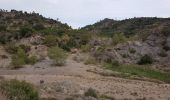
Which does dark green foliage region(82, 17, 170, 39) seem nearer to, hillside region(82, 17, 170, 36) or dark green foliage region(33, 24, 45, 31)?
hillside region(82, 17, 170, 36)

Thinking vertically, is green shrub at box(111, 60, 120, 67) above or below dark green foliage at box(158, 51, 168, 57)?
below

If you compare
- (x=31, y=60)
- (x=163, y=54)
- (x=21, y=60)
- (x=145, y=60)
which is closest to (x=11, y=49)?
(x=31, y=60)

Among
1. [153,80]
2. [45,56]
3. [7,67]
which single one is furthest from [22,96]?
[45,56]

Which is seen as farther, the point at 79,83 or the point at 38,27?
the point at 38,27

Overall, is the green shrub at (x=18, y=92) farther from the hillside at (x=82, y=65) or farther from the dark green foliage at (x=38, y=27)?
the dark green foliage at (x=38, y=27)

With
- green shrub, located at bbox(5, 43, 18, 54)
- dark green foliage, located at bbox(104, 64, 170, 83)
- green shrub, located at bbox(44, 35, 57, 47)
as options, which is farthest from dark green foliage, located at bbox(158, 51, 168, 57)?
green shrub, located at bbox(5, 43, 18, 54)

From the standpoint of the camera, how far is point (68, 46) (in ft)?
200

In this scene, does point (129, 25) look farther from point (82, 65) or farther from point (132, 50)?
point (82, 65)

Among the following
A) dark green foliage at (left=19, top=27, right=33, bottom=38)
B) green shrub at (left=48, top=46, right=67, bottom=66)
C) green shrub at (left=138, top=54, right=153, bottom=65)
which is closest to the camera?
green shrub at (left=48, top=46, right=67, bottom=66)

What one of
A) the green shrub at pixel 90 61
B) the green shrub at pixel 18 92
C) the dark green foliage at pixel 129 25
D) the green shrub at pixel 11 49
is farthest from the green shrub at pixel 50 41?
the green shrub at pixel 18 92

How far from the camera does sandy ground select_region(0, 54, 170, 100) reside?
25497 mm

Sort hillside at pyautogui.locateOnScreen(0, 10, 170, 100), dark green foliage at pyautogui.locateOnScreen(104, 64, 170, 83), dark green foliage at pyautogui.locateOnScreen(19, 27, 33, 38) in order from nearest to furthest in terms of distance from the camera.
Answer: hillside at pyautogui.locateOnScreen(0, 10, 170, 100)
dark green foliage at pyautogui.locateOnScreen(104, 64, 170, 83)
dark green foliage at pyautogui.locateOnScreen(19, 27, 33, 38)

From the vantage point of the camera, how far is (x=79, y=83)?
3312 centimetres

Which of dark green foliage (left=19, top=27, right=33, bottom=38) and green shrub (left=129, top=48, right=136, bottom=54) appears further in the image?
dark green foliage (left=19, top=27, right=33, bottom=38)
